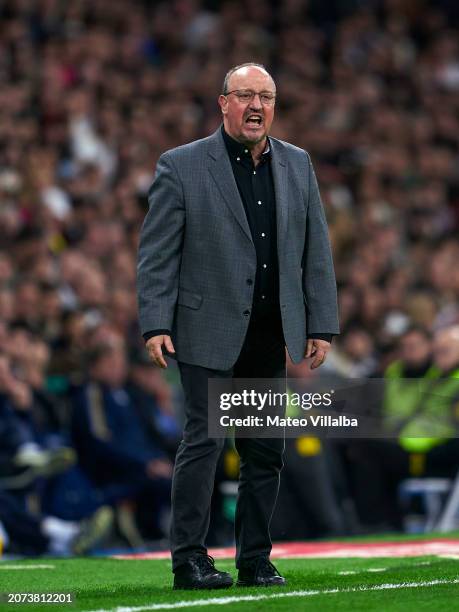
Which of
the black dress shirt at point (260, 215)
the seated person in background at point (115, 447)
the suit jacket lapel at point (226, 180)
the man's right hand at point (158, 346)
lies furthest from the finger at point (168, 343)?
the seated person in background at point (115, 447)

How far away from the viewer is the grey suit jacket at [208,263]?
6.11 metres

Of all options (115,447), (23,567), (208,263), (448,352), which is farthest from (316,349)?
(448,352)

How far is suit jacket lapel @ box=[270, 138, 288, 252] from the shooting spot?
20.5 feet

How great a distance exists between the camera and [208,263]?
6.17m

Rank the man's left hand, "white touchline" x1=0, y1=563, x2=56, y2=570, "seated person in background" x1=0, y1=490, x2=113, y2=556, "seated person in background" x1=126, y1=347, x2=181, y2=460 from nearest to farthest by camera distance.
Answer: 1. the man's left hand
2. "white touchline" x1=0, y1=563, x2=56, y2=570
3. "seated person in background" x1=0, y1=490, x2=113, y2=556
4. "seated person in background" x1=126, y1=347, x2=181, y2=460

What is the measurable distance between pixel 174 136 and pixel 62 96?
60.0 inches

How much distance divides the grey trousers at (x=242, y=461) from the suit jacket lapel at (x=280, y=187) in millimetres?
355

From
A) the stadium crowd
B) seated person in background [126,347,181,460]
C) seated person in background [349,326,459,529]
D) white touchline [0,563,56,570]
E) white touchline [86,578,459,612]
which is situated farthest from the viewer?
seated person in background [126,347,181,460]

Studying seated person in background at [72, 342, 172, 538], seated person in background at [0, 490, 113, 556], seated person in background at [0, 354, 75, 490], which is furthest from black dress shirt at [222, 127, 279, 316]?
seated person in background at [72, 342, 172, 538]

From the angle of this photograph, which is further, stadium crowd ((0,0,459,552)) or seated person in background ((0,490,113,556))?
stadium crowd ((0,0,459,552))

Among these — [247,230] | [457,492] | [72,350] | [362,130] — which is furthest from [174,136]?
[247,230]

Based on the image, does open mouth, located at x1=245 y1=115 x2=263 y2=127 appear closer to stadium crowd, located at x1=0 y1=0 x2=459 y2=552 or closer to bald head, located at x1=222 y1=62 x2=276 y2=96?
bald head, located at x1=222 y1=62 x2=276 y2=96

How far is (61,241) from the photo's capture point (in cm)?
1264

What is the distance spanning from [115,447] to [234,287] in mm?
4994
